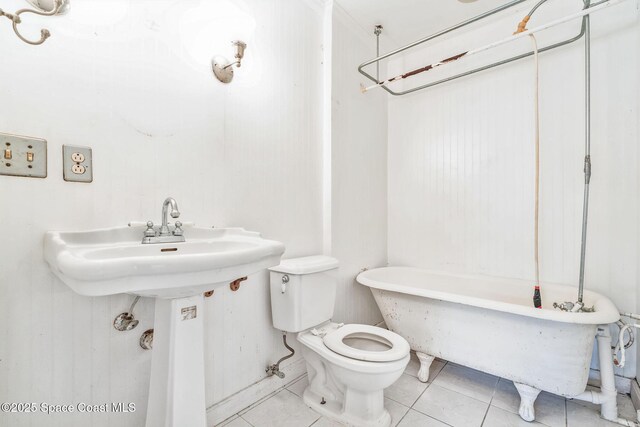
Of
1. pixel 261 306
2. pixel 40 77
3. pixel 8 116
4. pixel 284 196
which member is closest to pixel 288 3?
pixel 284 196

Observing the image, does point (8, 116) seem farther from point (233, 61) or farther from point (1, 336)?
point (233, 61)

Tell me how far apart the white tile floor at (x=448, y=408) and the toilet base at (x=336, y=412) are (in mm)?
27

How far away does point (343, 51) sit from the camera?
2.02 meters

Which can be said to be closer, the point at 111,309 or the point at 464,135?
the point at 111,309

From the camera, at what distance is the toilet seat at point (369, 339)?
1244 millimetres

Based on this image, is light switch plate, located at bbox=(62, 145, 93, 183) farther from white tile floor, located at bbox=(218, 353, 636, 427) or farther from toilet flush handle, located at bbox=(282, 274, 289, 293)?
white tile floor, located at bbox=(218, 353, 636, 427)

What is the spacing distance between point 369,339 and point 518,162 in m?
1.49

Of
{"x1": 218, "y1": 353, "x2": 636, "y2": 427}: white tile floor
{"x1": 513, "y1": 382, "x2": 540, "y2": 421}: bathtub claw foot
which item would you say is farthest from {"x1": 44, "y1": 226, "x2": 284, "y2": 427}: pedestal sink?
{"x1": 513, "y1": 382, "x2": 540, "y2": 421}: bathtub claw foot

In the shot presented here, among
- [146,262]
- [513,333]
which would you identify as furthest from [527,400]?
[146,262]

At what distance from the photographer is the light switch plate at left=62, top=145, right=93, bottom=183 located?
3.14 feet

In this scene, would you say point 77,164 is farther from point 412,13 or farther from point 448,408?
point 412,13

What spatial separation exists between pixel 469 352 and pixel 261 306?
44.0 inches

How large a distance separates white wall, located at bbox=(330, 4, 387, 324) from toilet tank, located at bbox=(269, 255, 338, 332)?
0.39 m

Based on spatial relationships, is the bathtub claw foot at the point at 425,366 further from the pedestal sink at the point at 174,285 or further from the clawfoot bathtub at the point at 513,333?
the pedestal sink at the point at 174,285
